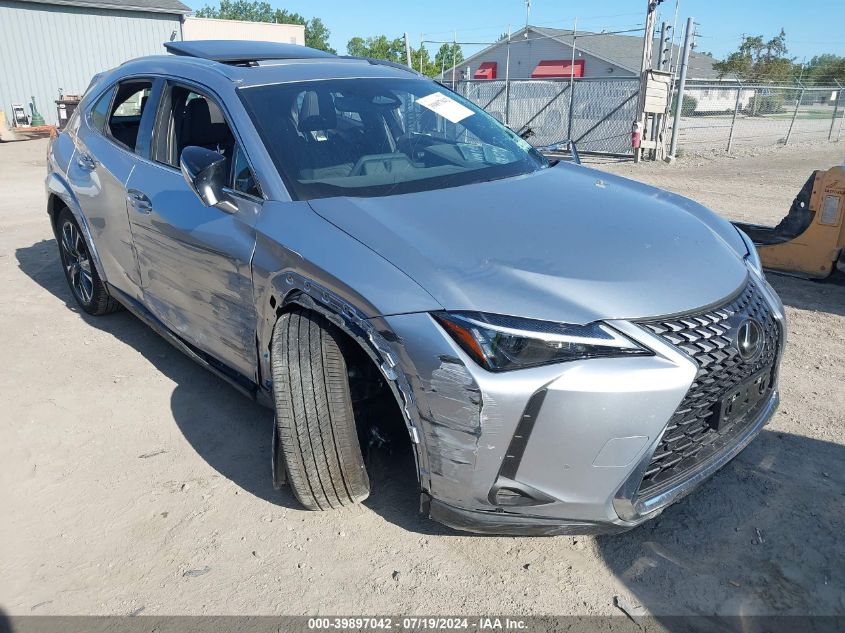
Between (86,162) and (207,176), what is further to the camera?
(86,162)

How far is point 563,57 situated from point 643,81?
31.8 metres

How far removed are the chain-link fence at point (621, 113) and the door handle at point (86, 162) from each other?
35.8 feet

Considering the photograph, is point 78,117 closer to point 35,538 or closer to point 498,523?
point 35,538

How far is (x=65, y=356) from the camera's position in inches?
178

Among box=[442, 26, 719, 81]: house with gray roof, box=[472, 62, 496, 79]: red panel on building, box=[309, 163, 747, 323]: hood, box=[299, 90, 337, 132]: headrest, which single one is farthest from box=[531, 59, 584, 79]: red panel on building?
box=[309, 163, 747, 323]: hood

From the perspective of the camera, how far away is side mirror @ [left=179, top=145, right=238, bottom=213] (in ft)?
9.55

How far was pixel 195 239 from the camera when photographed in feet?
10.4

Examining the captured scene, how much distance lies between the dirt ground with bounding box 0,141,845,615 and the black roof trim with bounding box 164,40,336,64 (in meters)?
1.84

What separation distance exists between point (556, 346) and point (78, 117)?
4.16m

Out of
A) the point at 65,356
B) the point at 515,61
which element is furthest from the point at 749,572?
the point at 515,61

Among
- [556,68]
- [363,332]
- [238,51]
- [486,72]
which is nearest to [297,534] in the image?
[363,332]

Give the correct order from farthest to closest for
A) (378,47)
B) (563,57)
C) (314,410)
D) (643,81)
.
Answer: (378,47) → (563,57) → (643,81) → (314,410)

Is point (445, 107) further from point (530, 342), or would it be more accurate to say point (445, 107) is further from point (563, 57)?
point (563, 57)

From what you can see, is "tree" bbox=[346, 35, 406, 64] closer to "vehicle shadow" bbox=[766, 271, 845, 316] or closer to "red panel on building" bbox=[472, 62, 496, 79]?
"red panel on building" bbox=[472, 62, 496, 79]
